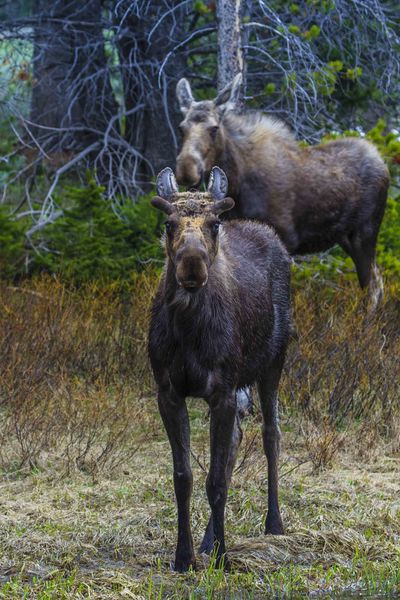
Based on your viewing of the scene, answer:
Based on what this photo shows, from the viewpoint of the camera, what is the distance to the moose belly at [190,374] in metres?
5.36

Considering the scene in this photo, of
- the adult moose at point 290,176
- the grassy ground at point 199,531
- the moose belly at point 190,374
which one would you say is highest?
the adult moose at point 290,176

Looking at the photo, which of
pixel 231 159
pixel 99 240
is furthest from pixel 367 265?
pixel 99 240

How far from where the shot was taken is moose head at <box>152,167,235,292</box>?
498 centimetres

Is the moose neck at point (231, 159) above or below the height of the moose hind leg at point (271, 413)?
above

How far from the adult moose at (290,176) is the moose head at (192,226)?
10.3 ft

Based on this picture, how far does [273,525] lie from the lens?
19.9 ft

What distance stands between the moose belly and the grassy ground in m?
0.88

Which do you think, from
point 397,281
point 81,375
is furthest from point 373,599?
point 397,281

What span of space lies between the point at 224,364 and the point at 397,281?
5914 mm

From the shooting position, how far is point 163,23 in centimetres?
1284

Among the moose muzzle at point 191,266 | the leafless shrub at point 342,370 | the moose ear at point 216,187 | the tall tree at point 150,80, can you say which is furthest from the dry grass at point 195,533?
the tall tree at point 150,80

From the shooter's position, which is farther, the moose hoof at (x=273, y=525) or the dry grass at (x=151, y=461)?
the moose hoof at (x=273, y=525)

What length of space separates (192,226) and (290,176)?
469 centimetres

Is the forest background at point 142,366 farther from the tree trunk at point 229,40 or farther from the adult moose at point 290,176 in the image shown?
the adult moose at point 290,176
